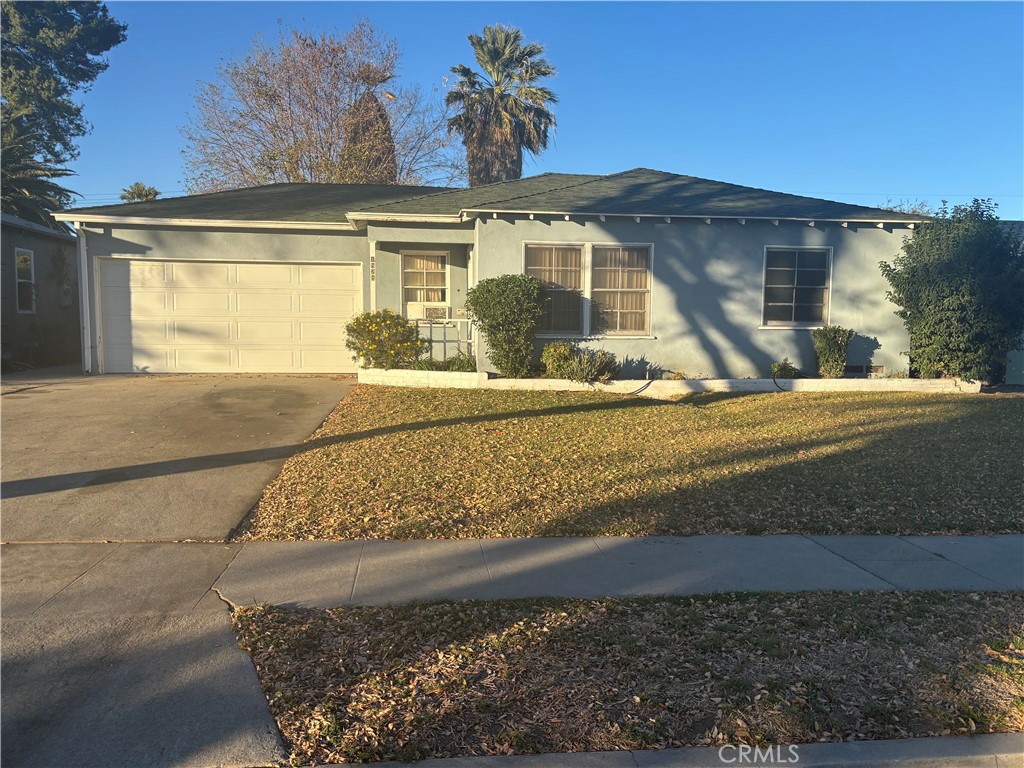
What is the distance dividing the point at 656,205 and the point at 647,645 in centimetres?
1137

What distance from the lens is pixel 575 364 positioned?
1300 centimetres

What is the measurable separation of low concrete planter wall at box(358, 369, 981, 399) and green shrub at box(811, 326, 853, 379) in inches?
15.0

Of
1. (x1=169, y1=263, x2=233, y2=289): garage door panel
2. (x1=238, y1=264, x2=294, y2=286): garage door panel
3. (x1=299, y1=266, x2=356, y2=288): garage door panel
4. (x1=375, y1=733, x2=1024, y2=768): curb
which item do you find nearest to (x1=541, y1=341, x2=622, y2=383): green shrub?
(x1=299, y1=266, x2=356, y2=288): garage door panel

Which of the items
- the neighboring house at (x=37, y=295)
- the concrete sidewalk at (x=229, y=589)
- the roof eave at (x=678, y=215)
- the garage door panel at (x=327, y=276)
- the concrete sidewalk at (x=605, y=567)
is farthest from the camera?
the neighboring house at (x=37, y=295)

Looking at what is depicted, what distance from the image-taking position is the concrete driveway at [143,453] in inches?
234

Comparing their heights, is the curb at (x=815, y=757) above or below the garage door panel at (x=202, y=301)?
below

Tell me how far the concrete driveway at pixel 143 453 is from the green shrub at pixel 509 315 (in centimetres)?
282

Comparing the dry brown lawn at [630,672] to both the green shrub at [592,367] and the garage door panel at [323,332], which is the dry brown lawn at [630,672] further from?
the garage door panel at [323,332]

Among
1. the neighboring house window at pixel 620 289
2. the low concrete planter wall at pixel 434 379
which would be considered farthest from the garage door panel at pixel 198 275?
the neighboring house window at pixel 620 289

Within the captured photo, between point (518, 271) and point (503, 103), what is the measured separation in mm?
19386

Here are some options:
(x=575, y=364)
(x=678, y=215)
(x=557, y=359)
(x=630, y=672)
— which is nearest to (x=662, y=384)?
(x=575, y=364)

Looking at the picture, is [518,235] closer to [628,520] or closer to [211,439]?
[211,439]

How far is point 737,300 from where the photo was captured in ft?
46.6

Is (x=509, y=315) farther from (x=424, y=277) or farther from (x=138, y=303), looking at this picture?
(x=138, y=303)
